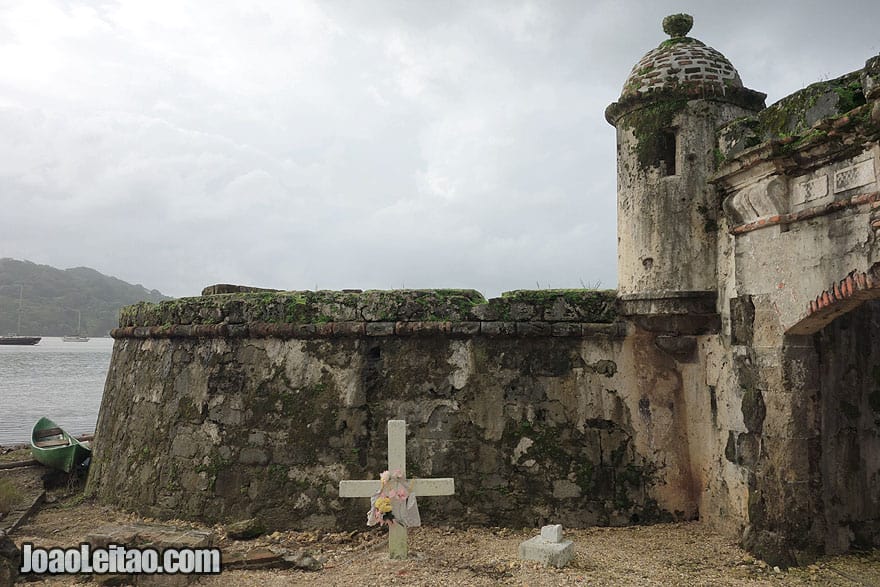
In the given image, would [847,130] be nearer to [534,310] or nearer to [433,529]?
[534,310]

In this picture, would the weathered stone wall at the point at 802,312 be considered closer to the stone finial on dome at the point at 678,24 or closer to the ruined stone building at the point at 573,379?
the ruined stone building at the point at 573,379

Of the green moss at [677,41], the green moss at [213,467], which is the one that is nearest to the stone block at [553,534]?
the green moss at [213,467]

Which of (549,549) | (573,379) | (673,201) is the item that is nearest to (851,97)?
(673,201)

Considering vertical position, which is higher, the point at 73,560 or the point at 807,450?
the point at 807,450

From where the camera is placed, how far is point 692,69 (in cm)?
702

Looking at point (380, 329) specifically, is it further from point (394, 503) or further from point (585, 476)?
point (585, 476)

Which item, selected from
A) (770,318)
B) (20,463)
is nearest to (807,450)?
(770,318)

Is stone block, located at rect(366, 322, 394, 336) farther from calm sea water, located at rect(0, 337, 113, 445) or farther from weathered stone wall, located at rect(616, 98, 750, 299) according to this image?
calm sea water, located at rect(0, 337, 113, 445)

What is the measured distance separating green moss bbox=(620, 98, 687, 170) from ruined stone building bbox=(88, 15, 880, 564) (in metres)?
0.02

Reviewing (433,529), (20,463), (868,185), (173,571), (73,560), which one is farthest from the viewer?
(20,463)

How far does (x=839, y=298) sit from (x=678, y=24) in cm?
400

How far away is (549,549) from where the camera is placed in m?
5.59

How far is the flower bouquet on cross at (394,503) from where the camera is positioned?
19.4 ft

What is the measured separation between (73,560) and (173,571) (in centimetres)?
120
